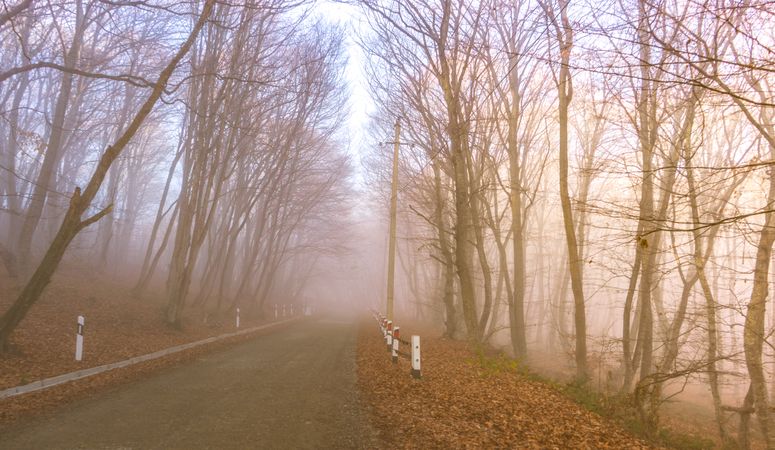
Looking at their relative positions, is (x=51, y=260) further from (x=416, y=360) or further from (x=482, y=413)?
(x=482, y=413)

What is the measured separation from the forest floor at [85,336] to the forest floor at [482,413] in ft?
15.2

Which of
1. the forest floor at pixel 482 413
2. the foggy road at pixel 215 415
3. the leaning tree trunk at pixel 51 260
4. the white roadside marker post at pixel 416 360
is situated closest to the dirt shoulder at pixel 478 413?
the forest floor at pixel 482 413

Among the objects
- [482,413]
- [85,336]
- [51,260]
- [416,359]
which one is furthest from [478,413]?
[85,336]

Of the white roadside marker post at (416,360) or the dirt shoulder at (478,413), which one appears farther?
the white roadside marker post at (416,360)

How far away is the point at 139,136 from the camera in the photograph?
29016 mm

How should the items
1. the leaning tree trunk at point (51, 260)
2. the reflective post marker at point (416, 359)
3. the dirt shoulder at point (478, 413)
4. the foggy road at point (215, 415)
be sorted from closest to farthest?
1. the foggy road at point (215, 415)
2. the dirt shoulder at point (478, 413)
3. the leaning tree trunk at point (51, 260)
4. the reflective post marker at point (416, 359)

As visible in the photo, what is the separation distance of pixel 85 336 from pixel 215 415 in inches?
306

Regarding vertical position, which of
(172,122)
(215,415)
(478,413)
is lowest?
(478,413)

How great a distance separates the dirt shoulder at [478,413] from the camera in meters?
5.58

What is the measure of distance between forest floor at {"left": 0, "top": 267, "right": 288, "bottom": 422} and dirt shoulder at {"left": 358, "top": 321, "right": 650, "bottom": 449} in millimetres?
4594

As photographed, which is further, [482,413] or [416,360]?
[416,360]

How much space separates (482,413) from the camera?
21.6 ft

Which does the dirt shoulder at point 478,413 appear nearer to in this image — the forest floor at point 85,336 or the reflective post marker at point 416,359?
the reflective post marker at point 416,359

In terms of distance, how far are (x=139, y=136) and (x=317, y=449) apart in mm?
29208
